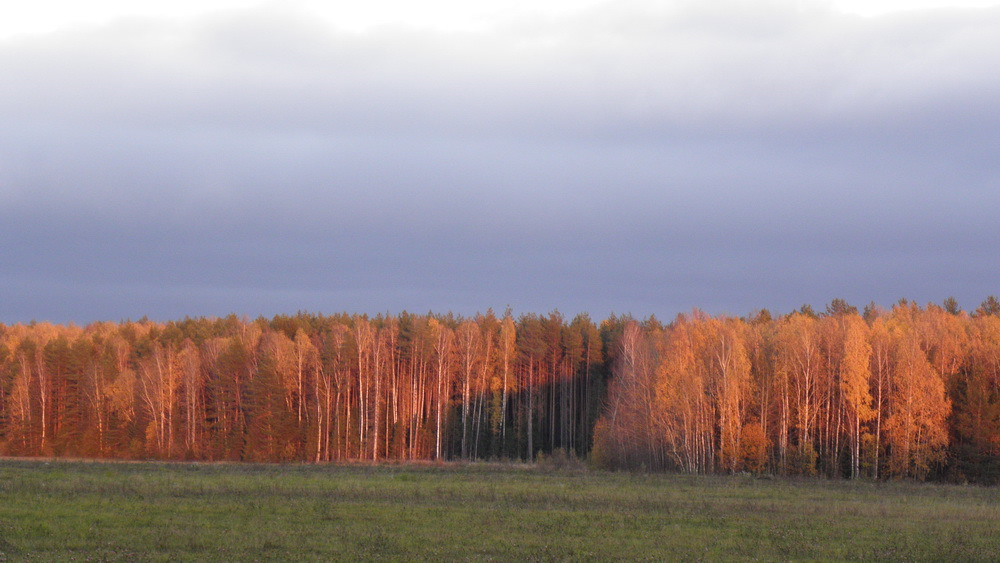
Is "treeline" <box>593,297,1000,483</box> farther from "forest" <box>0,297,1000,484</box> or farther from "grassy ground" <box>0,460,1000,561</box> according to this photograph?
"grassy ground" <box>0,460,1000,561</box>

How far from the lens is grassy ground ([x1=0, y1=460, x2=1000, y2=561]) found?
20.5 metres

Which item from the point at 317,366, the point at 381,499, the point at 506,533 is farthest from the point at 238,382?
the point at 506,533

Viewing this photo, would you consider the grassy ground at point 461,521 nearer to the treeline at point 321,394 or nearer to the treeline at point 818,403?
the treeline at point 818,403

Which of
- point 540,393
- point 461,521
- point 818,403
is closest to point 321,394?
point 540,393

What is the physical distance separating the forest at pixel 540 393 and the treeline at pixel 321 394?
0.25 meters

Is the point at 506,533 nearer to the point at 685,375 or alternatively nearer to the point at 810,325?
the point at 685,375

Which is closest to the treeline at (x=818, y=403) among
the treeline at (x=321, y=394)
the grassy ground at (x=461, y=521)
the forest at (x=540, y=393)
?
the forest at (x=540, y=393)

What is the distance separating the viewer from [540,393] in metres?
98.3

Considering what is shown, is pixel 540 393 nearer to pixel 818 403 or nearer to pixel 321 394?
pixel 321 394

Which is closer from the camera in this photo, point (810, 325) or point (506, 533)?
point (506, 533)

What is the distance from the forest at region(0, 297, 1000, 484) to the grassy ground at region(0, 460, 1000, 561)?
22.4 metres

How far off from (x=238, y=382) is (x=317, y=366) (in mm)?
8594

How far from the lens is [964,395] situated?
64.8 metres

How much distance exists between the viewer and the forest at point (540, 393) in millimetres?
63275
